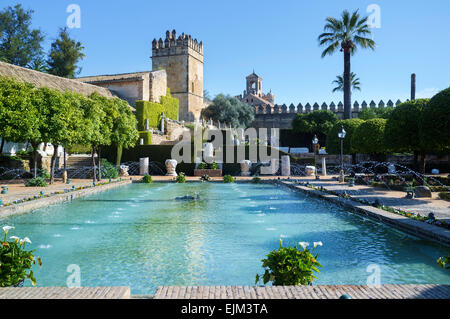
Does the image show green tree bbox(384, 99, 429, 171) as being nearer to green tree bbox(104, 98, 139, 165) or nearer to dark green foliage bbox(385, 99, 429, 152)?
dark green foliage bbox(385, 99, 429, 152)

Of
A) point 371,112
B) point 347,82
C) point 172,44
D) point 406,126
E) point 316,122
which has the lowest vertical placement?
point 406,126

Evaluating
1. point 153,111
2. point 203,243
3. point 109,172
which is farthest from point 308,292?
point 153,111

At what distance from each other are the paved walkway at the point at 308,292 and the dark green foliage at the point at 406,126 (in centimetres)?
1194

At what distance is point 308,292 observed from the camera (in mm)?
3371

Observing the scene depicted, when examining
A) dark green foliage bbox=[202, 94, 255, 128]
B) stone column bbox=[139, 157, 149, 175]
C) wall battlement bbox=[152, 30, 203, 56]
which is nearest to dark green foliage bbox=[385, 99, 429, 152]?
stone column bbox=[139, 157, 149, 175]

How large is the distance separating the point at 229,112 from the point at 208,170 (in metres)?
28.7

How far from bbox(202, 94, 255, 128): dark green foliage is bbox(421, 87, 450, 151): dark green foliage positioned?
39727 mm

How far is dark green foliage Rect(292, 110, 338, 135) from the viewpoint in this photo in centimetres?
4547

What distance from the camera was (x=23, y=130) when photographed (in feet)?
48.5

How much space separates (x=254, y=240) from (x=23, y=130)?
12.0 m

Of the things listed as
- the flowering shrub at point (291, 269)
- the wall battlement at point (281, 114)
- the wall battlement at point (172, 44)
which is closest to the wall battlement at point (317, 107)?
the wall battlement at point (281, 114)

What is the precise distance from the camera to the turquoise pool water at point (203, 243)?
4805mm

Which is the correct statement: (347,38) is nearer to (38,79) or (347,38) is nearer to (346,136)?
(346,136)

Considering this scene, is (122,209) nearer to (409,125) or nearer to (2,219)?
(2,219)
